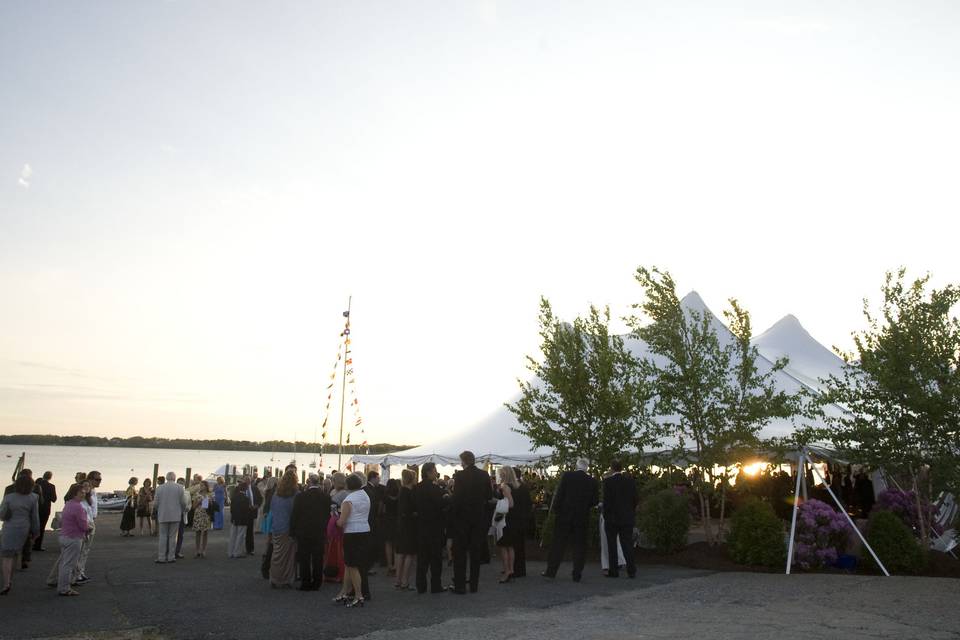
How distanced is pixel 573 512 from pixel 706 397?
3.89 metres

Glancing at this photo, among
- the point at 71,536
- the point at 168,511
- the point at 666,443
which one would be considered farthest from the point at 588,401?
the point at 71,536

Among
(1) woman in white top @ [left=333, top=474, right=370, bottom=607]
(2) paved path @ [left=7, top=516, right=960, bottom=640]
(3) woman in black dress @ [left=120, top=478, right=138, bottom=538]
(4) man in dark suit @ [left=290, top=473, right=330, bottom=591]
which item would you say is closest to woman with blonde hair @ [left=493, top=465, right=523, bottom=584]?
(2) paved path @ [left=7, top=516, right=960, bottom=640]

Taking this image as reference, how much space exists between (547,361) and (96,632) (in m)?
9.26

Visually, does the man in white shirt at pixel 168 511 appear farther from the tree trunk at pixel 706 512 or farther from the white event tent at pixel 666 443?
the tree trunk at pixel 706 512

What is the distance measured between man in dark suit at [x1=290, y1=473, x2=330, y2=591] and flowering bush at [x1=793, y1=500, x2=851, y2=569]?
7.18 m

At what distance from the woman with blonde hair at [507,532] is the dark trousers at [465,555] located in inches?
39.8

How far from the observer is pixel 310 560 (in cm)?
1009

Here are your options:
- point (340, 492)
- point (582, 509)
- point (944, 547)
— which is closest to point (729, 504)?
point (944, 547)

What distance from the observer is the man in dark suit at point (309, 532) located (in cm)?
998

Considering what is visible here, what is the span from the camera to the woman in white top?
8.68 m

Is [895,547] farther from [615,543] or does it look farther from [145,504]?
[145,504]

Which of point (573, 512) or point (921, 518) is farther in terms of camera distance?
point (921, 518)

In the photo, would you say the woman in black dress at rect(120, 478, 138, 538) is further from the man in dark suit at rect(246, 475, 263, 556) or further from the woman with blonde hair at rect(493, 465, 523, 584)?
the woman with blonde hair at rect(493, 465, 523, 584)

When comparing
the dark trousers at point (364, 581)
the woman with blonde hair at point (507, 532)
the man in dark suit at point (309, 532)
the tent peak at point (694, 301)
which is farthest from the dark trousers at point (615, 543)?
the tent peak at point (694, 301)
